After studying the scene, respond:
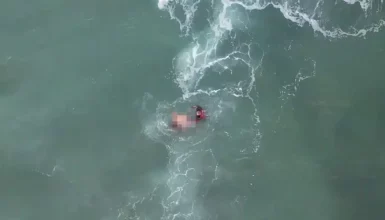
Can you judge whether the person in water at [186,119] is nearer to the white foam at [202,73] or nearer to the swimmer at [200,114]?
the swimmer at [200,114]

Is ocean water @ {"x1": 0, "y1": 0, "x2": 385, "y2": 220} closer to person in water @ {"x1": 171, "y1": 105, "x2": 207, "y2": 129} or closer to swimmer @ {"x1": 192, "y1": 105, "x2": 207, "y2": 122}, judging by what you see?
person in water @ {"x1": 171, "y1": 105, "x2": 207, "y2": 129}

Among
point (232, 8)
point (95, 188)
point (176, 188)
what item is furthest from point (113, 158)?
point (232, 8)

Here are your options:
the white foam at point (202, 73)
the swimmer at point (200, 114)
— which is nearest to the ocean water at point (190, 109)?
the white foam at point (202, 73)

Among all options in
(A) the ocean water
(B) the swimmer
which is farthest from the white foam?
(B) the swimmer

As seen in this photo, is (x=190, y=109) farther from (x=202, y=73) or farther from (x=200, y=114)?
(x=202, y=73)

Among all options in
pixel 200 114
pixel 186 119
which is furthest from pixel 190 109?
pixel 200 114

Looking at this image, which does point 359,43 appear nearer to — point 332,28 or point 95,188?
point 332,28
